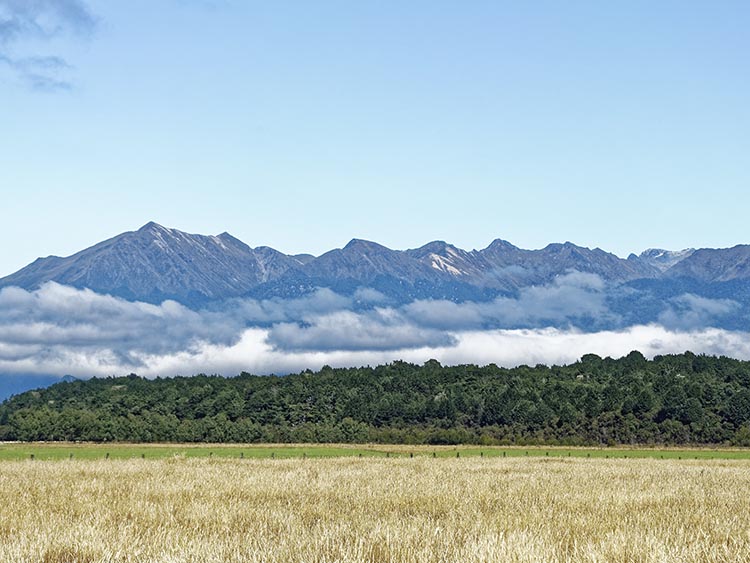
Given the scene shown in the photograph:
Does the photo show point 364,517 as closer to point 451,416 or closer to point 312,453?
point 312,453

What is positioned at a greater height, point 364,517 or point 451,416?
point 364,517

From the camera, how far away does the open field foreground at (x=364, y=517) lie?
1505cm

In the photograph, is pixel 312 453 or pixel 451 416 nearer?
pixel 312 453

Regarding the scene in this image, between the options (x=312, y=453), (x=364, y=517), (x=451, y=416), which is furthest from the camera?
(x=451, y=416)

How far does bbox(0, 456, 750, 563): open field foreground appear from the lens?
49.4 feet

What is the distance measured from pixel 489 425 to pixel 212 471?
139585 mm

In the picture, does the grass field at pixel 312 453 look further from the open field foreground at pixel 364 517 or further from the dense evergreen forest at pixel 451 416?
the open field foreground at pixel 364 517

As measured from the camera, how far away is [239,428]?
174 m

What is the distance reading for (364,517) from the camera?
70.3ft

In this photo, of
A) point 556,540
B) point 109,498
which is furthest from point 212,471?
point 556,540

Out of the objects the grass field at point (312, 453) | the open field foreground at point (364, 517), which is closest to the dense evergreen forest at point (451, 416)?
the grass field at point (312, 453)

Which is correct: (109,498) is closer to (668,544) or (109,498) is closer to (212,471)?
(212,471)

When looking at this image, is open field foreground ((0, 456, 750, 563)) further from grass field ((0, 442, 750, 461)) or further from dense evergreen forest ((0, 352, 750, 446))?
dense evergreen forest ((0, 352, 750, 446))

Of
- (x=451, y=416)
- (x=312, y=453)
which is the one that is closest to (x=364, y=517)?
(x=312, y=453)
